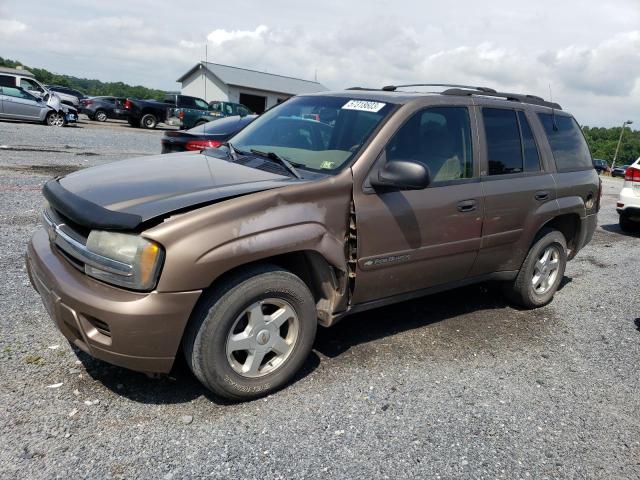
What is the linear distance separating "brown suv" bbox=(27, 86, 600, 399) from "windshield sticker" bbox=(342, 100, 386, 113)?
0.04ft

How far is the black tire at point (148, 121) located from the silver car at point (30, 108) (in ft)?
18.3

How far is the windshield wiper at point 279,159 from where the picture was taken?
11.6 ft

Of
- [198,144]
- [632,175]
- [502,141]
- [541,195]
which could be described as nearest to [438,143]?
[502,141]

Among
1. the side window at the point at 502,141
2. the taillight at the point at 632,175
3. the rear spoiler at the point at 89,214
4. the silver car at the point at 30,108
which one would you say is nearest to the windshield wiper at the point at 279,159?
the rear spoiler at the point at 89,214

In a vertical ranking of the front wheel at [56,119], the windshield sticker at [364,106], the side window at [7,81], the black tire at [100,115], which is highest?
the windshield sticker at [364,106]

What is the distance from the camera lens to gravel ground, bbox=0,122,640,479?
2.73 metres

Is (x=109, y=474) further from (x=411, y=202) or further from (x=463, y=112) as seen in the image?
(x=463, y=112)

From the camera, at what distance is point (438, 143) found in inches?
159

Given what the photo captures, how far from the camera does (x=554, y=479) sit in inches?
112

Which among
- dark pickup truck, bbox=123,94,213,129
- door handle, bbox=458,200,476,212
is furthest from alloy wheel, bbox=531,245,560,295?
dark pickup truck, bbox=123,94,213,129

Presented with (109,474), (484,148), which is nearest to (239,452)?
(109,474)

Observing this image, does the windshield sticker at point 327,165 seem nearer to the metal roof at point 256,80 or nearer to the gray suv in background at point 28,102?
the gray suv in background at point 28,102

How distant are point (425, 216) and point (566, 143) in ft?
7.46

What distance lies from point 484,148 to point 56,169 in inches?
344
